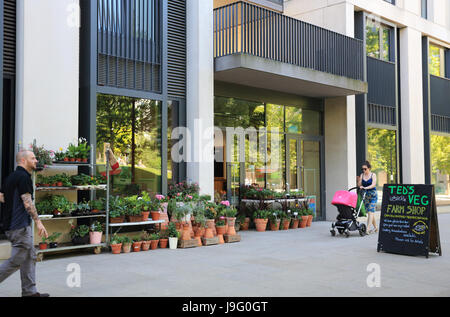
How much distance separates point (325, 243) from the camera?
10242 mm

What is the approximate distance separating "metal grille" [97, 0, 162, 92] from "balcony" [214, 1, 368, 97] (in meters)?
1.64

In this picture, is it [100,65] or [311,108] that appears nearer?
[100,65]

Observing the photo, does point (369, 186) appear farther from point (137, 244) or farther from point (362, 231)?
point (137, 244)

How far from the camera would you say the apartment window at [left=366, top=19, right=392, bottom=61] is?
52.3 feet

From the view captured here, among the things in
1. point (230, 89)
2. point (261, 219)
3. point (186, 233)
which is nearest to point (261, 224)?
point (261, 219)

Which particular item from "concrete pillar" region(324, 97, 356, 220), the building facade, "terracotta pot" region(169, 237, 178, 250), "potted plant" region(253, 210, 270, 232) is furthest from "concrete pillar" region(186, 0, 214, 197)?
"concrete pillar" region(324, 97, 356, 220)

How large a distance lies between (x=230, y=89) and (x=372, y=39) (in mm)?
6404

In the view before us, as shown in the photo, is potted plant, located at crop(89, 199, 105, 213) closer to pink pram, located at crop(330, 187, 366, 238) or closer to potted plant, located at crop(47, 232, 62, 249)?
potted plant, located at crop(47, 232, 62, 249)

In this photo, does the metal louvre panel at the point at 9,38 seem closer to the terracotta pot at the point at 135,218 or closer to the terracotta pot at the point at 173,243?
the terracotta pot at the point at 135,218

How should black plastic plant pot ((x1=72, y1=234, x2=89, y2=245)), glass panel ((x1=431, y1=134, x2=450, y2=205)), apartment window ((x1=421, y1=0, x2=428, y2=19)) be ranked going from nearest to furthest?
black plastic plant pot ((x1=72, y1=234, x2=89, y2=245)) < apartment window ((x1=421, y1=0, x2=428, y2=19)) < glass panel ((x1=431, y1=134, x2=450, y2=205))
